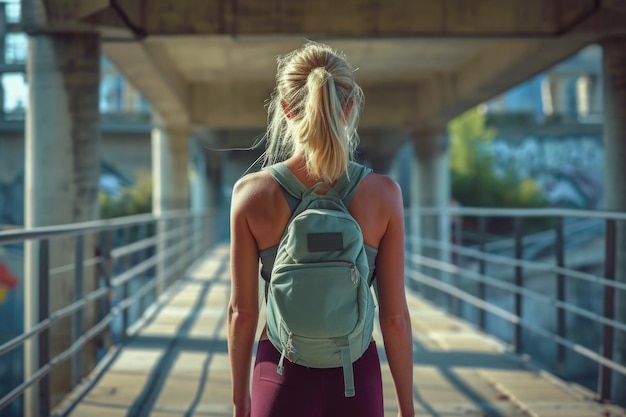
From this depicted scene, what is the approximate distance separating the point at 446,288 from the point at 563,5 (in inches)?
147

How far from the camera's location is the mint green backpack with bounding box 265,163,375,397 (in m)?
1.89

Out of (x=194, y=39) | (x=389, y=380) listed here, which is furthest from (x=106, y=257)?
(x=194, y=39)

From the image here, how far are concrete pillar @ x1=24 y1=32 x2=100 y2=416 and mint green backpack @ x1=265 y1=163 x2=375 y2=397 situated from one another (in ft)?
22.7

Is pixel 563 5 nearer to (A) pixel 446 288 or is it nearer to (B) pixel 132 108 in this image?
(A) pixel 446 288

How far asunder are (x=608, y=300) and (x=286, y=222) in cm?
414

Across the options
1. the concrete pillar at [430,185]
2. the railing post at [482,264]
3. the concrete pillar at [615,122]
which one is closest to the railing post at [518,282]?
the railing post at [482,264]

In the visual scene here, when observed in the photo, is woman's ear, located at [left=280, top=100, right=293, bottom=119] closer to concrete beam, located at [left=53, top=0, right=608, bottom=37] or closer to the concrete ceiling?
the concrete ceiling

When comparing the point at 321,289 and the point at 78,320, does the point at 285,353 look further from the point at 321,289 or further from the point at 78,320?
the point at 78,320

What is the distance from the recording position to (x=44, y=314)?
4844 mm

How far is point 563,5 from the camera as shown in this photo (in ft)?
32.1

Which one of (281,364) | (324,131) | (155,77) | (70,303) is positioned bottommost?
(70,303)

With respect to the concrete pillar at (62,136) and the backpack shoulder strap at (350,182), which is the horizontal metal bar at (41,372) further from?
the backpack shoulder strap at (350,182)

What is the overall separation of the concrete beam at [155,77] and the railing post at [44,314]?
6.16 metres

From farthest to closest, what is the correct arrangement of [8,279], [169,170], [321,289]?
[8,279], [169,170], [321,289]
